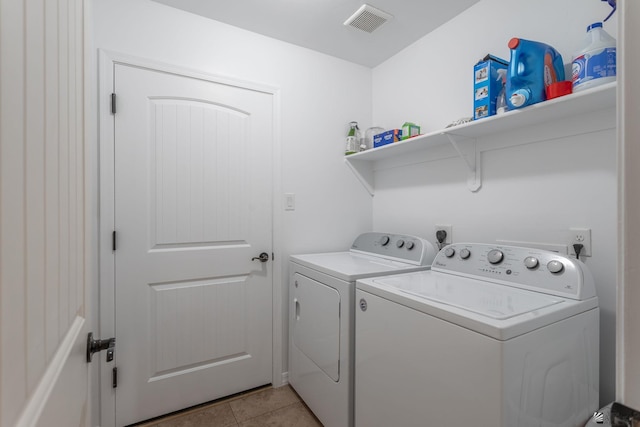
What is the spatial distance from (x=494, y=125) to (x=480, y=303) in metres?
0.96

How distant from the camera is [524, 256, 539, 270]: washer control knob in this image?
1268mm

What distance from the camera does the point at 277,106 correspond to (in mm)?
2148

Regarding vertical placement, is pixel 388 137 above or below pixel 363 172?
above

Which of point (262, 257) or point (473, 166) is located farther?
point (262, 257)

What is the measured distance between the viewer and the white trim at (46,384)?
1.18ft

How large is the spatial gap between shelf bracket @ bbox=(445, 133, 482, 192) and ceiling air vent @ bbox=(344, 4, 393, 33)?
92 cm

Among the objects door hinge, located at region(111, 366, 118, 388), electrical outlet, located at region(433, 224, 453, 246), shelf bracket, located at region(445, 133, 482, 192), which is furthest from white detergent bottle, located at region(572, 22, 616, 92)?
door hinge, located at region(111, 366, 118, 388)

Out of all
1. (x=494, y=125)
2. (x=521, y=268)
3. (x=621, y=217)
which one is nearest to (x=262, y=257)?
(x=521, y=268)

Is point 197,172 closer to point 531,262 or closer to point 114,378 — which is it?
point 114,378

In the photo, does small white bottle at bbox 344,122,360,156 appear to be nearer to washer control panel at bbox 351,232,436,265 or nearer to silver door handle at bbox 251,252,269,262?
washer control panel at bbox 351,232,436,265

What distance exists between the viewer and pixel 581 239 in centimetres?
134

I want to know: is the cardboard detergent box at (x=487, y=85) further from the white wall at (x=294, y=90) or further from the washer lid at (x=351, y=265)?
the white wall at (x=294, y=90)

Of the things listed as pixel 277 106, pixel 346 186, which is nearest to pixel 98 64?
pixel 277 106

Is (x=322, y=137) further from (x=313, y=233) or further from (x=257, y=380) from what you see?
(x=257, y=380)
